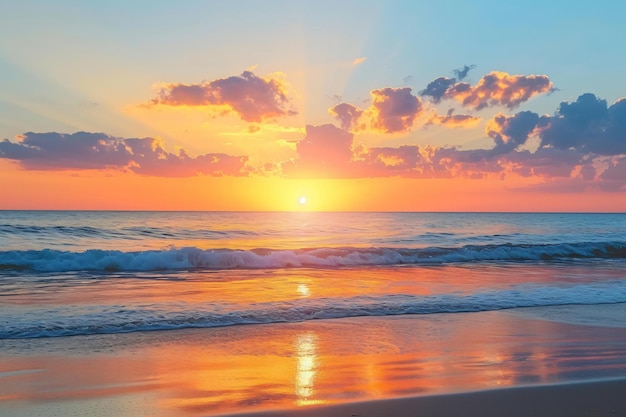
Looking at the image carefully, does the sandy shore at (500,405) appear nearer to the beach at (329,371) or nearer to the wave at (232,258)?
the beach at (329,371)

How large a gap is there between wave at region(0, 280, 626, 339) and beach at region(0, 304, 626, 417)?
58 centimetres

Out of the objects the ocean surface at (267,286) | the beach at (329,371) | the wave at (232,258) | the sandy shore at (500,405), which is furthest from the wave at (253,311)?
the wave at (232,258)

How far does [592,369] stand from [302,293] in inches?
313

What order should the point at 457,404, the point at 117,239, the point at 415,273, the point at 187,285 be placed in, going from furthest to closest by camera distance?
the point at 117,239 → the point at 415,273 → the point at 187,285 → the point at 457,404

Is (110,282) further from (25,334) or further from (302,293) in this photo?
(25,334)

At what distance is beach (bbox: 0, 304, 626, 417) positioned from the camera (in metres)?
5.66

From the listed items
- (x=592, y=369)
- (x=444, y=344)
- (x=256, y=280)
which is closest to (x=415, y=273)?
(x=256, y=280)

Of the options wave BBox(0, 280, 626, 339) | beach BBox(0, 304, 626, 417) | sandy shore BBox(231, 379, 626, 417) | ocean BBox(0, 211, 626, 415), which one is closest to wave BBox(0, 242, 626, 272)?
ocean BBox(0, 211, 626, 415)

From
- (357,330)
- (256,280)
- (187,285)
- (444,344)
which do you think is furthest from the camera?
(256,280)

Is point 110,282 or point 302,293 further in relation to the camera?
point 110,282

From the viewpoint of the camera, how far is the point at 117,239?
37.3 m

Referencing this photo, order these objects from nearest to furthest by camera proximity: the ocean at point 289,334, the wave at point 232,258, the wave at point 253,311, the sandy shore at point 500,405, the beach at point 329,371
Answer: the sandy shore at point 500,405
the beach at point 329,371
the ocean at point 289,334
the wave at point 253,311
the wave at point 232,258

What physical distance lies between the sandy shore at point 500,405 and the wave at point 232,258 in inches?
656

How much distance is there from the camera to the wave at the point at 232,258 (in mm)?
21359
